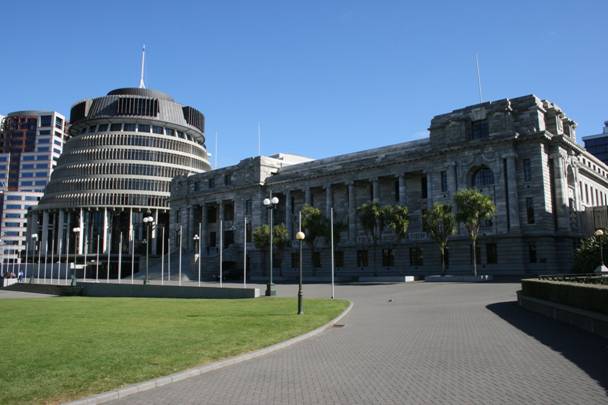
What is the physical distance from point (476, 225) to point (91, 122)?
4138 inches

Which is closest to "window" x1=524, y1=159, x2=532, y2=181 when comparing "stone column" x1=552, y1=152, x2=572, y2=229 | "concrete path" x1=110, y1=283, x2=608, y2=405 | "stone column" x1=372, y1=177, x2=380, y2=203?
"stone column" x1=552, y1=152, x2=572, y2=229

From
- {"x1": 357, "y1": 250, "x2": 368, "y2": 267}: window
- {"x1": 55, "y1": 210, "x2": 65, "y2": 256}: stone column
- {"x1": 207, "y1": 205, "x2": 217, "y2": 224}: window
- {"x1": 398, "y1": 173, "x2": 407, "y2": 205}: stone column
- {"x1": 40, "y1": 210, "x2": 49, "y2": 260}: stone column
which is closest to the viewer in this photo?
{"x1": 398, "y1": 173, "x2": 407, "y2": 205}: stone column

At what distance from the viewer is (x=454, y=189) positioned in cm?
6462

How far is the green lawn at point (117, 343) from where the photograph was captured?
1088 centimetres

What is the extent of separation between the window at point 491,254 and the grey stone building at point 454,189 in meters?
0.11

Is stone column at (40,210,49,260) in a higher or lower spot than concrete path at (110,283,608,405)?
higher

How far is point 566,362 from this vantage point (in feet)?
42.1

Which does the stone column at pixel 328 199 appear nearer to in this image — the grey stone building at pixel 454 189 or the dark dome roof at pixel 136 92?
the grey stone building at pixel 454 189

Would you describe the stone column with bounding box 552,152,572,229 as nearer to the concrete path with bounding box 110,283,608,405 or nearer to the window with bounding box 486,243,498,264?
the window with bounding box 486,243,498,264

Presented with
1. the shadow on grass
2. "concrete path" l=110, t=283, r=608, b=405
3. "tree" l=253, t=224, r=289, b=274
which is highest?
"tree" l=253, t=224, r=289, b=274

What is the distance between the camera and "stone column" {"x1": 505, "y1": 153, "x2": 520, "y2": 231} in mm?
59062

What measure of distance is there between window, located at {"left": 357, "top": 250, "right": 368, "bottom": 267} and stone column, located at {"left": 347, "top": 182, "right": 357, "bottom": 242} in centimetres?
247

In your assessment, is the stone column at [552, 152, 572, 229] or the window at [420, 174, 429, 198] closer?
the stone column at [552, 152, 572, 229]

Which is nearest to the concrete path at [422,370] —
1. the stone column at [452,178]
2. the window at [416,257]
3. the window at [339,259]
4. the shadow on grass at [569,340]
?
the shadow on grass at [569,340]
